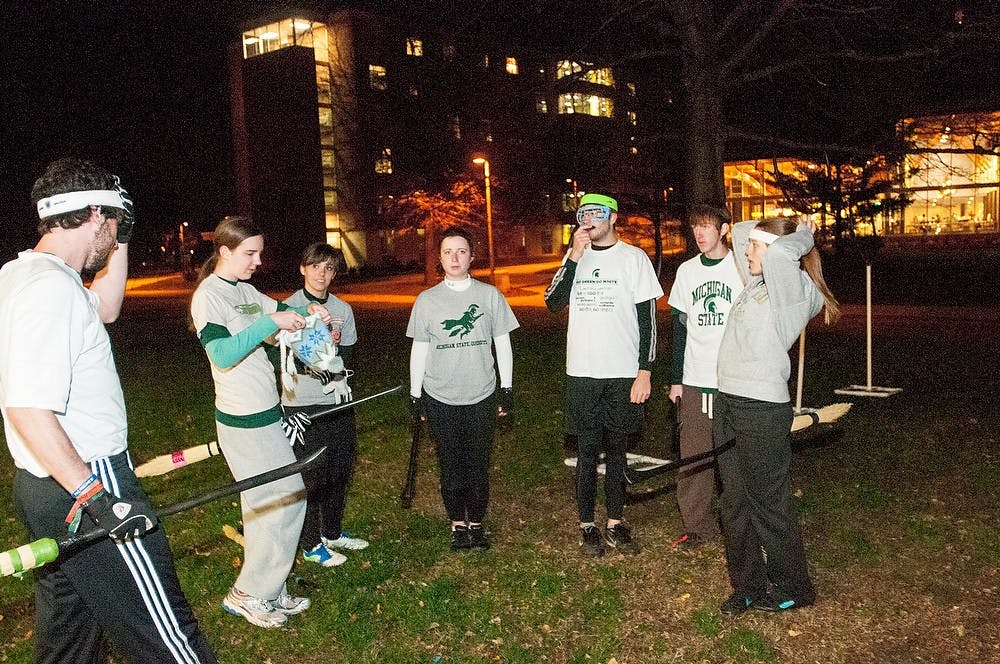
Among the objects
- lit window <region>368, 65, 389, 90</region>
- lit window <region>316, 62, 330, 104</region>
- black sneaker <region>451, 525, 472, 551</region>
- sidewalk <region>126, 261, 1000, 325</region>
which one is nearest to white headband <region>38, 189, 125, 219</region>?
black sneaker <region>451, 525, 472, 551</region>

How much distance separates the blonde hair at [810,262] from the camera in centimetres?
417

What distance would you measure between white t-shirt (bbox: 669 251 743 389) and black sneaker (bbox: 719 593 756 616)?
1389mm

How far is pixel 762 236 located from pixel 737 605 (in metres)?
2.11

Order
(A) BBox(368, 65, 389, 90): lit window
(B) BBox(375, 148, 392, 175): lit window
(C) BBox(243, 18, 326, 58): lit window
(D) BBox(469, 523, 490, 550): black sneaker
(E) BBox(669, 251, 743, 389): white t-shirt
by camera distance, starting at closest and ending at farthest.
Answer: (E) BBox(669, 251, 743, 389): white t-shirt → (D) BBox(469, 523, 490, 550): black sneaker → (B) BBox(375, 148, 392, 175): lit window → (A) BBox(368, 65, 389, 90): lit window → (C) BBox(243, 18, 326, 58): lit window

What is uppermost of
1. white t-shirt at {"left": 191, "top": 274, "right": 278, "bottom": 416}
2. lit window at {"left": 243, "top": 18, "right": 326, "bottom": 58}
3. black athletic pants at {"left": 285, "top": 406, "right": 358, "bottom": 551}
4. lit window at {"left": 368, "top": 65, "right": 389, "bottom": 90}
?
lit window at {"left": 243, "top": 18, "right": 326, "bottom": 58}

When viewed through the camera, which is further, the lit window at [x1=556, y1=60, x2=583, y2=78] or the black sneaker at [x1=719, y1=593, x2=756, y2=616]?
the lit window at [x1=556, y1=60, x2=583, y2=78]

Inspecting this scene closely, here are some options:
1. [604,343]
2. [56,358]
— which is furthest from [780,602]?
[56,358]

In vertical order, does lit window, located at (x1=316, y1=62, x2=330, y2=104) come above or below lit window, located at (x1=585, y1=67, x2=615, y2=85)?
above

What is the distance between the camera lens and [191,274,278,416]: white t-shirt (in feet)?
13.8

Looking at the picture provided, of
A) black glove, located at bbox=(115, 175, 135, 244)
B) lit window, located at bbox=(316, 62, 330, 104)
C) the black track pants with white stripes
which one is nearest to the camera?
the black track pants with white stripes

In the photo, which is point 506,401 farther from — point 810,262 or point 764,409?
point 810,262

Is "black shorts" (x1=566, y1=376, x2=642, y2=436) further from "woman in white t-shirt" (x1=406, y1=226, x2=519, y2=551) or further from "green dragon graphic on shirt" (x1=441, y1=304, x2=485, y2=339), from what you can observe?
"green dragon graphic on shirt" (x1=441, y1=304, x2=485, y2=339)

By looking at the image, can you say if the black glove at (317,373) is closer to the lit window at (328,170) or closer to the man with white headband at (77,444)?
the man with white headband at (77,444)

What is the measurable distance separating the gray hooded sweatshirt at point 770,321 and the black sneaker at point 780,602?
1.19 m
